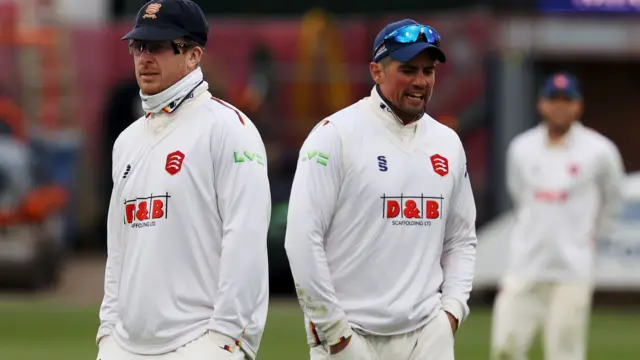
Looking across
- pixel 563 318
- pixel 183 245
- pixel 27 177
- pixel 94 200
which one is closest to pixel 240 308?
pixel 183 245

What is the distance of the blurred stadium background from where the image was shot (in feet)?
79.0

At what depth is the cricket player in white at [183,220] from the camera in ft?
20.1

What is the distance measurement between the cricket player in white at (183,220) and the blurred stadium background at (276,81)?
15.2 metres

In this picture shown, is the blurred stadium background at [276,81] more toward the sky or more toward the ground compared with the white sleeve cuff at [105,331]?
more toward the ground

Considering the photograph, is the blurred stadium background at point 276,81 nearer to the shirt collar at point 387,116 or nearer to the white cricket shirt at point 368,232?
the shirt collar at point 387,116

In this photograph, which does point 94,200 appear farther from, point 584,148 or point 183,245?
point 183,245

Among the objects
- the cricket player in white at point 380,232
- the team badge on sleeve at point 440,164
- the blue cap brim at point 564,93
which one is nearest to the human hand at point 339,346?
the cricket player in white at point 380,232

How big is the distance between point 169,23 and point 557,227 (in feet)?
19.5

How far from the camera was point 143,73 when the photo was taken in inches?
253

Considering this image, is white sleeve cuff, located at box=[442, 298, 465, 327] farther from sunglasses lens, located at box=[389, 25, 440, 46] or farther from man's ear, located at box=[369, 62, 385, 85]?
sunglasses lens, located at box=[389, 25, 440, 46]

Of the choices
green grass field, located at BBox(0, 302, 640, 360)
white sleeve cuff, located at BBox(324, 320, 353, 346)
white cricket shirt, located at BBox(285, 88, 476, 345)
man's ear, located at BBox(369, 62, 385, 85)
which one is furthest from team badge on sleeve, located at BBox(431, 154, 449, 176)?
green grass field, located at BBox(0, 302, 640, 360)

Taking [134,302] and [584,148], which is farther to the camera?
[584,148]

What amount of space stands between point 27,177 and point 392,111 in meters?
17.5

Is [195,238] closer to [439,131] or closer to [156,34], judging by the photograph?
[156,34]
